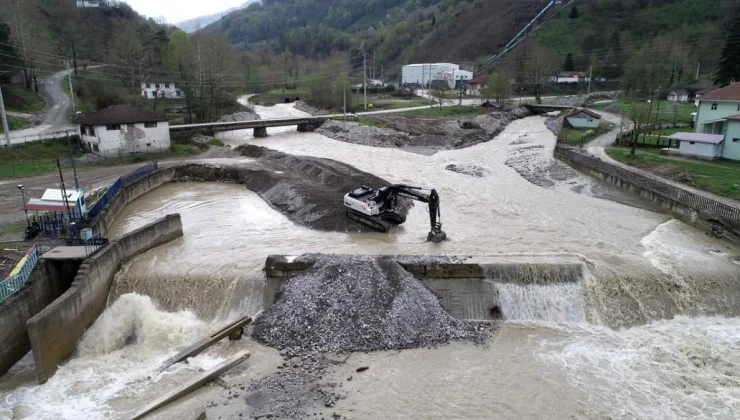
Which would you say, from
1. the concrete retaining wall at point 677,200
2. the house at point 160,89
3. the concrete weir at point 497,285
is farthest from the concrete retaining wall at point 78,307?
the house at point 160,89

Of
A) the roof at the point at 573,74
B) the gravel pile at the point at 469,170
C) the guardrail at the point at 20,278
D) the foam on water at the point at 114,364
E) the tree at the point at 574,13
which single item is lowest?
the foam on water at the point at 114,364

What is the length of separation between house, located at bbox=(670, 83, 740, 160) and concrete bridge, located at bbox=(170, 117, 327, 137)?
147 feet

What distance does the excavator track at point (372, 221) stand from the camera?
27.4 metres

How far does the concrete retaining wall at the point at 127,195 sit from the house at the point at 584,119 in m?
48.0

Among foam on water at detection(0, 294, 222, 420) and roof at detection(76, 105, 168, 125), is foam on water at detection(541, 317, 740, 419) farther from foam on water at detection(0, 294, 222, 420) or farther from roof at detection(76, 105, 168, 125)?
roof at detection(76, 105, 168, 125)

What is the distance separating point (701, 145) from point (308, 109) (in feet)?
230

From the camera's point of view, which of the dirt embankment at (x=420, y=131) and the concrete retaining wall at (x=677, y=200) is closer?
the concrete retaining wall at (x=677, y=200)

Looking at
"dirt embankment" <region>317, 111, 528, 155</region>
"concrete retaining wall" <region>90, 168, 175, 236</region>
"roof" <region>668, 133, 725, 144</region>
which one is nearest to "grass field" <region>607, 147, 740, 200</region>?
"roof" <region>668, 133, 725, 144</region>

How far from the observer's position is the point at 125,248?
23.2 metres

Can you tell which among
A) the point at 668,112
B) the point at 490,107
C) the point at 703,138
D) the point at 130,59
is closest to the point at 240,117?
the point at 130,59

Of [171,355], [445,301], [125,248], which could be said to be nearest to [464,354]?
[445,301]

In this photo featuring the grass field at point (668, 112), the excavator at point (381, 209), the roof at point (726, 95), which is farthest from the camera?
the grass field at point (668, 112)

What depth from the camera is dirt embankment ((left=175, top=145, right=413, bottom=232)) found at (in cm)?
2947

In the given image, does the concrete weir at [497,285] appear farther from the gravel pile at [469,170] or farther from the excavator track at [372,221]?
the gravel pile at [469,170]
